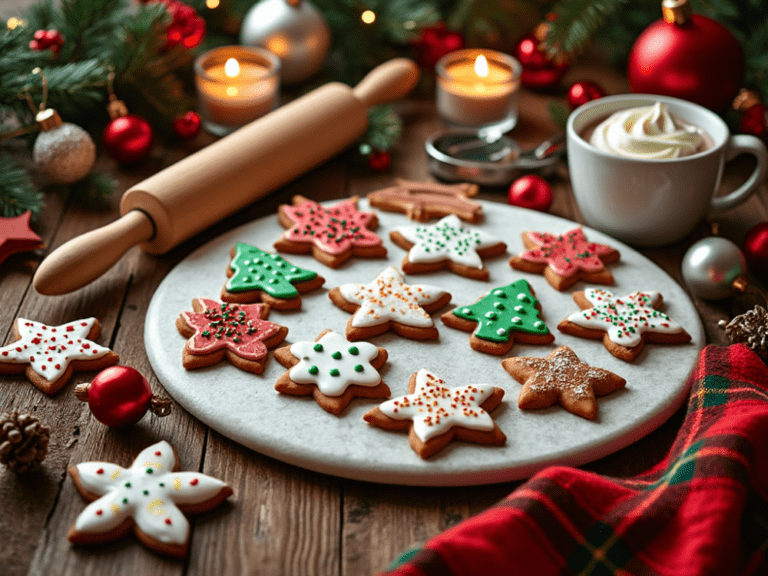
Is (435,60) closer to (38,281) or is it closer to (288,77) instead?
(288,77)

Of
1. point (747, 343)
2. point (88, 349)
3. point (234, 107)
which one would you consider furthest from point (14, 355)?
point (747, 343)

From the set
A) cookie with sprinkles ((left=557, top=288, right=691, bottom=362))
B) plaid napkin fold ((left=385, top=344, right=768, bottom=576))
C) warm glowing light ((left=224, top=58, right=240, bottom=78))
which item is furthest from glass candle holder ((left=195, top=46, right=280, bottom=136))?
plaid napkin fold ((left=385, top=344, right=768, bottom=576))

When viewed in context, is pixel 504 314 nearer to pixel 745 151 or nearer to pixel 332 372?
pixel 332 372

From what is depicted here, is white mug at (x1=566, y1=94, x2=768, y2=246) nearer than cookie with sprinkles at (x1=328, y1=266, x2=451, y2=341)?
No

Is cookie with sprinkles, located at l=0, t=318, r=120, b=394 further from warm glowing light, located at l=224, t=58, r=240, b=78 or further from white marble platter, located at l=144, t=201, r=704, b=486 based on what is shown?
warm glowing light, located at l=224, t=58, r=240, b=78

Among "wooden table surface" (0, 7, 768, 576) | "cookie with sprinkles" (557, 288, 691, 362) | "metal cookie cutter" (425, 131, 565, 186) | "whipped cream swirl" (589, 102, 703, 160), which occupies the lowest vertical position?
"metal cookie cutter" (425, 131, 565, 186)

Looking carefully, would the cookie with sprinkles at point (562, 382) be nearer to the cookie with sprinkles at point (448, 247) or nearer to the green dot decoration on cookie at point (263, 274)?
the cookie with sprinkles at point (448, 247)
